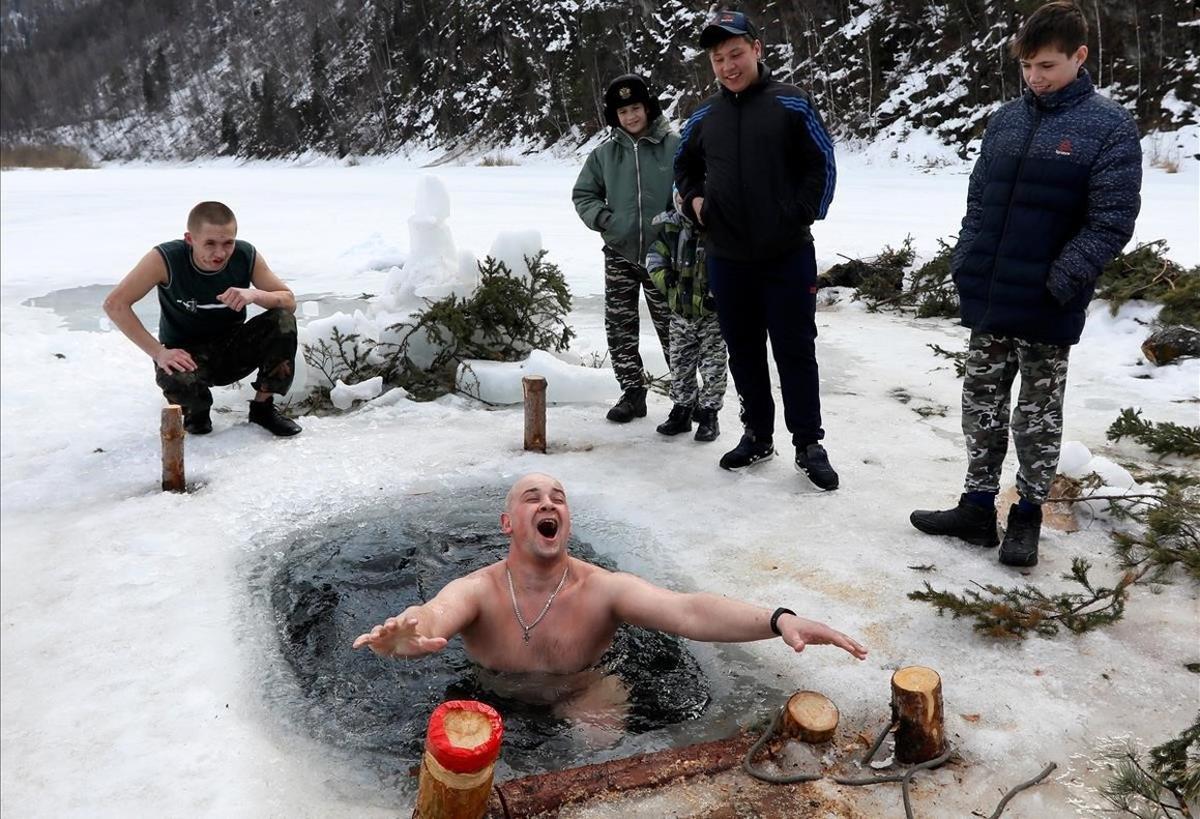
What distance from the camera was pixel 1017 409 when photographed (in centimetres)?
339

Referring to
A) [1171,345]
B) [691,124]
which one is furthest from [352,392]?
[1171,345]

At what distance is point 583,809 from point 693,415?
10.8ft

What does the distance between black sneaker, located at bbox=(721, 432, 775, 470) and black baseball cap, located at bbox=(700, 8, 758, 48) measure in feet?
6.16

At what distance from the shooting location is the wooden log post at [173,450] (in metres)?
4.43

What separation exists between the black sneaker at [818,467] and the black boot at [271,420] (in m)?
2.98

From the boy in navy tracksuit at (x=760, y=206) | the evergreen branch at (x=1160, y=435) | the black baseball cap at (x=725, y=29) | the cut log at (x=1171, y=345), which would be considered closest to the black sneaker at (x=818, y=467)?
the boy in navy tracksuit at (x=760, y=206)

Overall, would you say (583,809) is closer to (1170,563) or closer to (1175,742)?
(1175,742)

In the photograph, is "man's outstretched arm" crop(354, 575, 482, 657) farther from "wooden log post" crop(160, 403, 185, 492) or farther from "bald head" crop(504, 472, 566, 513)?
"wooden log post" crop(160, 403, 185, 492)

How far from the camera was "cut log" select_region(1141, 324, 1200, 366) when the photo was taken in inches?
238

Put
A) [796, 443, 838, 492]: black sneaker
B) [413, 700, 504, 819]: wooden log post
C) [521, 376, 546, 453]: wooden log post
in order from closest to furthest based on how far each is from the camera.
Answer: [413, 700, 504, 819]: wooden log post, [796, 443, 838, 492]: black sneaker, [521, 376, 546, 453]: wooden log post

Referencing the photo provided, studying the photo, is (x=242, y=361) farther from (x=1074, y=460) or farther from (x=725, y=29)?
(x=1074, y=460)

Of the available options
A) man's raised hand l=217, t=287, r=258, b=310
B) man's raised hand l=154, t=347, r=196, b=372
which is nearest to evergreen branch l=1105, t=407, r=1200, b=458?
man's raised hand l=217, t=287, r=258, b=310

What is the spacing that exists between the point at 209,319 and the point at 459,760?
4.08m

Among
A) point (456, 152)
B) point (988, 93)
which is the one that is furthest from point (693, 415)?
point (456, 152)
